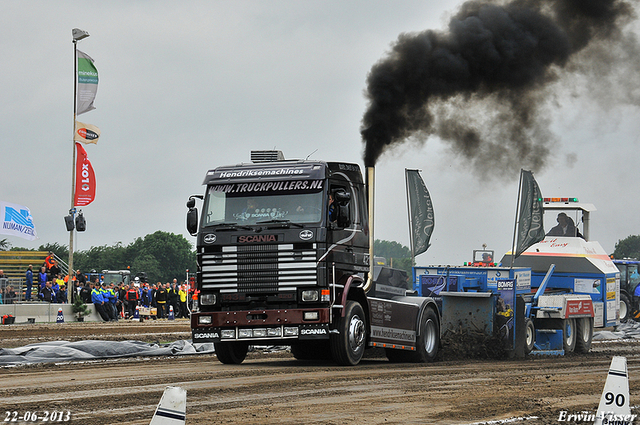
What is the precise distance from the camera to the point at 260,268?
13188mm

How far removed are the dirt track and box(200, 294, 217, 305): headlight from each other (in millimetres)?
1093

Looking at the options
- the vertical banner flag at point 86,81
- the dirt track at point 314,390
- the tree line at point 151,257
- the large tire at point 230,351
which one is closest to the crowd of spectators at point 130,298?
the vertical banner flag at point 86,81

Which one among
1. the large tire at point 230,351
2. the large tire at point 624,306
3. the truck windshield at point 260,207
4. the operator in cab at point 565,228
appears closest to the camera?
the truck windshield at point 260,207

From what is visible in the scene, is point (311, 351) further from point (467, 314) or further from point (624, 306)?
point (624, 306)

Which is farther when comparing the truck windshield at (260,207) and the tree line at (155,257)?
the tree line at (155,257)

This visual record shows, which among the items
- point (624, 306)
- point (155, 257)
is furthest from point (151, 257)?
point (624, 306)

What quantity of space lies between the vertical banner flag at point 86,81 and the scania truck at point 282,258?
25.1 metres

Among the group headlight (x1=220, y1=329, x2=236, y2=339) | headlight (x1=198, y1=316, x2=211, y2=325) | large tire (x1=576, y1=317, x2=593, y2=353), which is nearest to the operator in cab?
large tire (x1=576, y1=317, x2=593, y2=353)

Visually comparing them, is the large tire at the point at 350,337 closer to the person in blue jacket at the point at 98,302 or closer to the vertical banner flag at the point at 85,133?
the person in blue jacket at the point at 98,302

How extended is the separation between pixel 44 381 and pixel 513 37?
43.5 feet

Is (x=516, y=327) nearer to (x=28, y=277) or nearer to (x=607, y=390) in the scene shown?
(x=607, y=390)

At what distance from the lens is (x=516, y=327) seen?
16703 millimetres

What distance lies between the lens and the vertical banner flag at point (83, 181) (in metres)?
35.8

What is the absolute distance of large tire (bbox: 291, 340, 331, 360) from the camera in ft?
50.5
